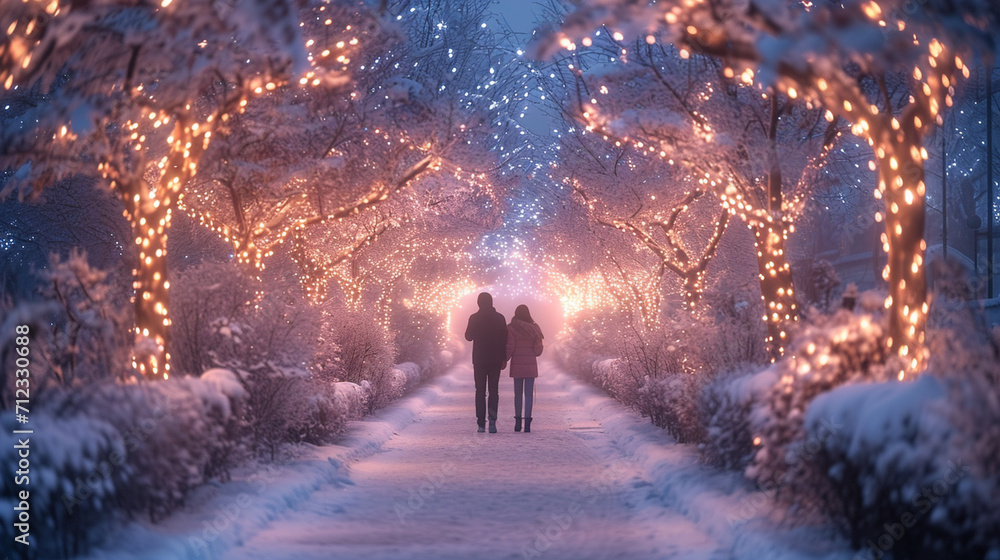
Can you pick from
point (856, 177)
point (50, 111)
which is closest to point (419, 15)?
point (856, 177)

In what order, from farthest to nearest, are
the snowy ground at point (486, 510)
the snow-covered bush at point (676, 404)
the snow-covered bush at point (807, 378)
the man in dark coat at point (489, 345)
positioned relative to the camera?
1. the man in dark coat at point (489, 345)
2. the snow-covered bush at point (676, 404)
3. the snowy ground at point (486, 510)
4. the snow-covered bush at point (807, 378)

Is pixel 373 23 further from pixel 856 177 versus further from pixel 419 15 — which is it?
pixel 856 177

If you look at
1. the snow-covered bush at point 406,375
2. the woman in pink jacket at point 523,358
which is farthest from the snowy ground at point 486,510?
the snow-covered bush at point 406,375

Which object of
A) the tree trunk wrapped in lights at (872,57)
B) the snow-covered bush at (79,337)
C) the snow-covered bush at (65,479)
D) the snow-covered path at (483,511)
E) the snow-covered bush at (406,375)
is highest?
the tree trunk wrapped in lights at (872,57)

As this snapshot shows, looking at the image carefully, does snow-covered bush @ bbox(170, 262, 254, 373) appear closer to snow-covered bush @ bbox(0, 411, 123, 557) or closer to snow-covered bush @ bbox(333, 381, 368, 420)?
snow-covered bush @ bbox(333, 381, 368, 420)

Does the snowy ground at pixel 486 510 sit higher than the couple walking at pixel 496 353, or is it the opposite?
the couple walking at pixel 496 353

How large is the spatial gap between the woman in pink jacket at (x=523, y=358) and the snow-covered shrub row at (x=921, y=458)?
10.4m

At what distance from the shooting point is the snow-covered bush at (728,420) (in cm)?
844

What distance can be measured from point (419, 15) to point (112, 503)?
52.6 ft

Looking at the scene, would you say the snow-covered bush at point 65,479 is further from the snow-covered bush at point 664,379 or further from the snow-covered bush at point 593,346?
the snow-covered bush at point 593,346

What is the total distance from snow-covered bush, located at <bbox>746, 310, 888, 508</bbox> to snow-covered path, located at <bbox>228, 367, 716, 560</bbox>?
2.54 ft

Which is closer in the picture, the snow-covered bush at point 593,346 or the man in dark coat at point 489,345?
the man in dark coat at point 489,345

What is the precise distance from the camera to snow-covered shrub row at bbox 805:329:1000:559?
4520 millimetres

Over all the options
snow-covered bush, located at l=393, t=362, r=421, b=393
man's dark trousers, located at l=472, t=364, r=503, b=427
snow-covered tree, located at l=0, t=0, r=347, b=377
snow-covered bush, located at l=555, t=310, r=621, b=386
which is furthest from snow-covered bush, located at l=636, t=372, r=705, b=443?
snow-covered bush, located at l=555, t=310, r=621, b=386
